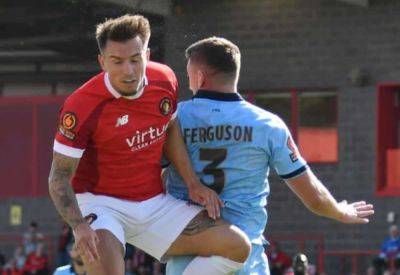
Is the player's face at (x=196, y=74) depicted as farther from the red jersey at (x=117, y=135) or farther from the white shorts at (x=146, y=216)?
the white shorts at (x=146, y=216)

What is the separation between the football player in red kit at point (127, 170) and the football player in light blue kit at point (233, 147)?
0.11 m

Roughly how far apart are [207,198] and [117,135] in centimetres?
50

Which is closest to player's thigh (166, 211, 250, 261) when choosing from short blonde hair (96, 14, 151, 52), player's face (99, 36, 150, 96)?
player's face (99, 36, 150, 96)

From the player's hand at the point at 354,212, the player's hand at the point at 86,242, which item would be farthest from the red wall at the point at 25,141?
the player's hand at the point at 86,242

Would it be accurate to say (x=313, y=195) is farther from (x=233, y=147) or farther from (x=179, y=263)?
(x=179, y=263)

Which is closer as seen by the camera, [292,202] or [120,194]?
[120,194]

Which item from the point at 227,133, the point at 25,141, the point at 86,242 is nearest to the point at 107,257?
the point at 86,242

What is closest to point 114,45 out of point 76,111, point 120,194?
point 76,111

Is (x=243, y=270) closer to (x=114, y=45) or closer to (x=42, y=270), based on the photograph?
(x=114, y=45)

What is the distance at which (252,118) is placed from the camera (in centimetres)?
605

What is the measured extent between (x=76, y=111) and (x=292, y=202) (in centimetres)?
1329

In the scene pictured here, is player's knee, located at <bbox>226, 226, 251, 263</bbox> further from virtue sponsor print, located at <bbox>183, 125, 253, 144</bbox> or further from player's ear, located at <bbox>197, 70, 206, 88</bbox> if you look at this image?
player's ear, located at <bbox>197, 70, 206, 88</bbox>

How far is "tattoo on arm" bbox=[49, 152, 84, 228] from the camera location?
5.76 meters

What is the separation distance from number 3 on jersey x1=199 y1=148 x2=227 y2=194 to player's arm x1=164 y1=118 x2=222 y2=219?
0.09m
